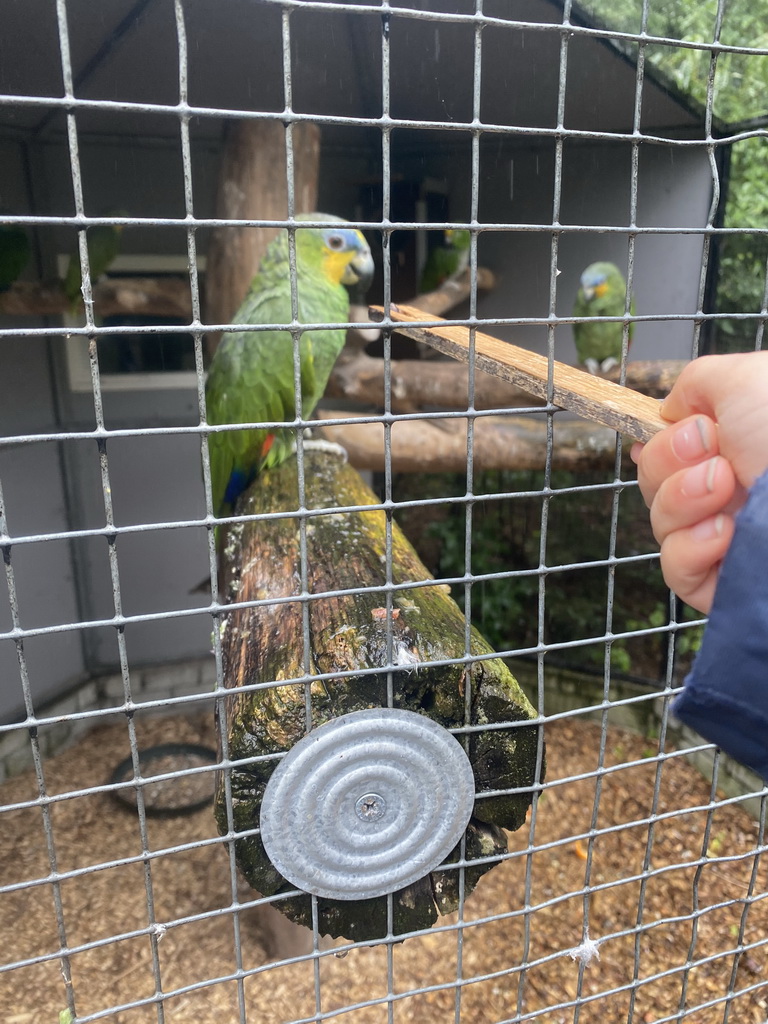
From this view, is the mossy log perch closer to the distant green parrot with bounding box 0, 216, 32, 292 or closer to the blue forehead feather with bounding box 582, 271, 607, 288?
the distant green parrot with bounding box 0, 216, 32, 292

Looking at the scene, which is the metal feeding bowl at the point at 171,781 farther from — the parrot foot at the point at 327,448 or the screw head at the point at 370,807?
the screw head at the point at 370,807

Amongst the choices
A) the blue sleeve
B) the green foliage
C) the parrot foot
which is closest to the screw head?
the blue sleeve

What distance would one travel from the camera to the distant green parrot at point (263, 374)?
1.92m

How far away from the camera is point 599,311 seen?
3.43 metres

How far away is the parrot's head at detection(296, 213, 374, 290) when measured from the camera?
2.27 metres

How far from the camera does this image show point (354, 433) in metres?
2.41

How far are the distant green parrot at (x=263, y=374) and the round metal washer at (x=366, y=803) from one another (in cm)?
107

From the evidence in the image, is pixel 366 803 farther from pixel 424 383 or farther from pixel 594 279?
pixel 594 279

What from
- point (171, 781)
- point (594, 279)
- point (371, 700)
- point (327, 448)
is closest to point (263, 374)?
point (327, 448)

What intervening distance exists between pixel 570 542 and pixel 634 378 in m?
1.06

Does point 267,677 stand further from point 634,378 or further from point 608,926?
point 634,378

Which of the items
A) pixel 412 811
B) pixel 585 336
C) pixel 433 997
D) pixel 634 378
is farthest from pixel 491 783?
pixel 585 336

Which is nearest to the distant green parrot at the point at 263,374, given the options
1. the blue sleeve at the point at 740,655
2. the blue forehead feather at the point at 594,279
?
the blue sleeve at the point at 740,655

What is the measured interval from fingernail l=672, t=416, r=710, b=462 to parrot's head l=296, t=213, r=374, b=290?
182 cm
